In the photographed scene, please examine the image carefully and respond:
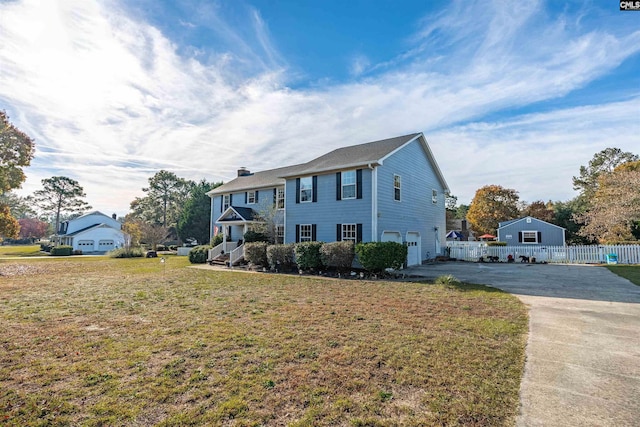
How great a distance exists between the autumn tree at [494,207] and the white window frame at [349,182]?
31931 mm

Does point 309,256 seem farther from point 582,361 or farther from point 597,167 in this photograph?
point 597,167

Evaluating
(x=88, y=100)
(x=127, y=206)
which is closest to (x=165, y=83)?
(x=88, y=100)

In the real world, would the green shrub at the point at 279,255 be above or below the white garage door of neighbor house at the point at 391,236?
below

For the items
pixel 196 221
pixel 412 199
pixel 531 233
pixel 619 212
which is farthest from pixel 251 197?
pixel 531 233

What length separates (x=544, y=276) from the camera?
12.9m

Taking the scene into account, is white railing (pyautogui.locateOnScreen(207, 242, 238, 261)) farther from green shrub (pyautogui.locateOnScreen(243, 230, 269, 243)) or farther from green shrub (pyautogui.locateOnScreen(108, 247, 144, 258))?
green shrub (pyautogui.locateOnScreen(108, 247, 144, 258))

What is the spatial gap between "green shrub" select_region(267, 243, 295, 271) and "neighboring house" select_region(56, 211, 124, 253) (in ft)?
115

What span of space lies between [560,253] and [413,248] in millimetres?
9908

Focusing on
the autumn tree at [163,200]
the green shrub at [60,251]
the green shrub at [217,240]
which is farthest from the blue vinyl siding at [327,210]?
the autumn tree at [163,200]

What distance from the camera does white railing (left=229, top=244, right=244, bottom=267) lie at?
60.4 ft

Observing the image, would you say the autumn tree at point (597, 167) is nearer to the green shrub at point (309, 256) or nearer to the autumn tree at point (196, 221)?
the green shrub at point (309, 256)

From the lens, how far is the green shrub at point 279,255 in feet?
51.4

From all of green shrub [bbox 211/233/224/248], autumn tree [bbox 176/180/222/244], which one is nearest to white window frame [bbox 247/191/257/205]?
green shrub [bbox 211/233/224/248]

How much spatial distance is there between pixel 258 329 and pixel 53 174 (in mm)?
63055
